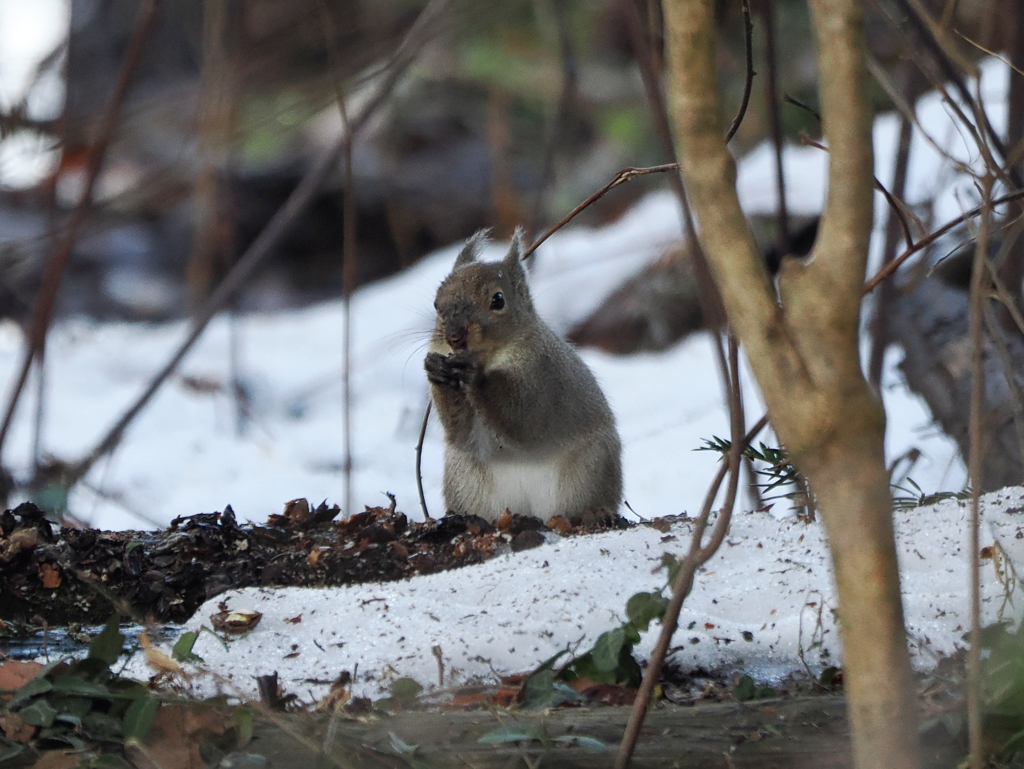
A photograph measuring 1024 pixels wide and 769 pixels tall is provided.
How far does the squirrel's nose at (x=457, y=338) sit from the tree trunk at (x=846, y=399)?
1.84m

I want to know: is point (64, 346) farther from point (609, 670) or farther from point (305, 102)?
point (609, 670)

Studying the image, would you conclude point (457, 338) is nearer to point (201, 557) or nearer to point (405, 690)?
point (201, 557)

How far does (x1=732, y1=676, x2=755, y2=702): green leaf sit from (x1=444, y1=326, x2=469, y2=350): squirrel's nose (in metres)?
1.41

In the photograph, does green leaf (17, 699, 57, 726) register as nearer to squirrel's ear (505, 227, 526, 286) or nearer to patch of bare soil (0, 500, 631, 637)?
patch of bare soil (0, 500, 631, 637)

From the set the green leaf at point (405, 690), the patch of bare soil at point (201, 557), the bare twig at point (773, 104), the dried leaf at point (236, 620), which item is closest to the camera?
the green leaf at point (405, 690)

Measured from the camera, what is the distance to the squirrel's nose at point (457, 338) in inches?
113

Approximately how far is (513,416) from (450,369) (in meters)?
0.22

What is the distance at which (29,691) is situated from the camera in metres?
1.46

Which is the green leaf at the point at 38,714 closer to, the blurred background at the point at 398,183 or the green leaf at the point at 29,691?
the green leaf at the point at 29,691

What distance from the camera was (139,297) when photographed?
7.67 meters

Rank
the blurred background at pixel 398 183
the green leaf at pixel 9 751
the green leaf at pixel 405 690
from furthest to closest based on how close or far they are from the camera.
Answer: the blurred background at pixel 398 183 → the green leaf at pixel 405 690 → the green leaf at pixel 9 751

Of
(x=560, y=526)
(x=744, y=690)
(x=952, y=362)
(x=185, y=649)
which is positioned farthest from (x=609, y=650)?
(x=952, y=362)

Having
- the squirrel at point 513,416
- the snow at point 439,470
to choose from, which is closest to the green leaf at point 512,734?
the snow at point 439,470

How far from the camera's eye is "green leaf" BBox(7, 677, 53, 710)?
1.46 metres
